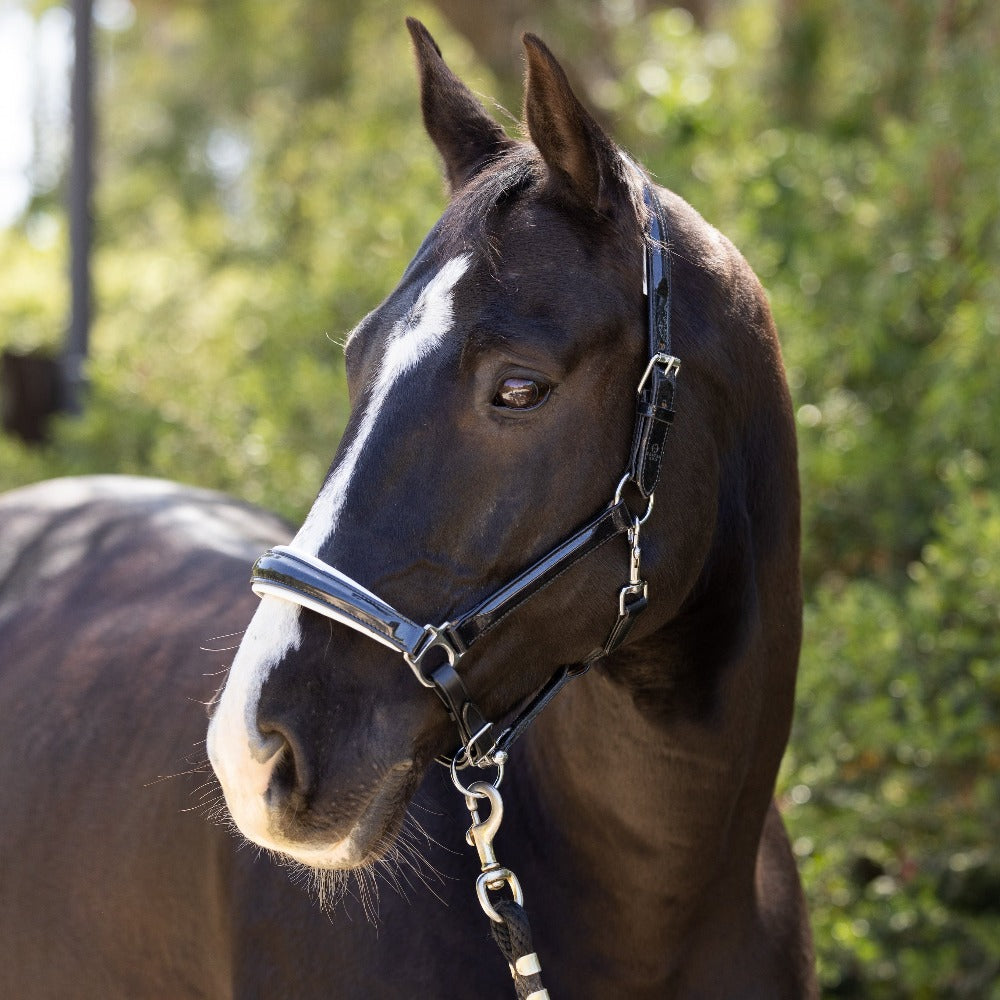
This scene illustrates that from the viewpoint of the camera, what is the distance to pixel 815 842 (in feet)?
11.7

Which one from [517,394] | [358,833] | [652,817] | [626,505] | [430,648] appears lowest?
[652,817]

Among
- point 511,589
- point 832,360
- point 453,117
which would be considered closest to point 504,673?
point 511,589

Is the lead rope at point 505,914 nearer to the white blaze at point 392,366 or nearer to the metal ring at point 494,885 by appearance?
the metal ring at point 494,885

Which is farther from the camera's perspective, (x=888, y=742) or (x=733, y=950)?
(x=888, y=742)

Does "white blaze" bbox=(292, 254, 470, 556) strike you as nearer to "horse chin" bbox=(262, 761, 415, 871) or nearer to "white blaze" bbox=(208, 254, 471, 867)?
"white blaze" bbox=(208, 254, 471, 867)

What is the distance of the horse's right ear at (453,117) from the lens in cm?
220

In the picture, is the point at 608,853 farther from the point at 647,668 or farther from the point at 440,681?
the point at 440,681

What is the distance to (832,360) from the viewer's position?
474 cm

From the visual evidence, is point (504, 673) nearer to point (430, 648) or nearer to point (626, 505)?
point (430, 648)

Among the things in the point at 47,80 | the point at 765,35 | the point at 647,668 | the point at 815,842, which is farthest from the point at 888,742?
the point at 47,80

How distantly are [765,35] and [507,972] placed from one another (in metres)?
6.42

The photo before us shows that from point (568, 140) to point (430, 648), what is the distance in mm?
766

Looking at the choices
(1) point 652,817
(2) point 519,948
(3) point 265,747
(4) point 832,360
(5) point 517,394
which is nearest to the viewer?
(3) point 265,747

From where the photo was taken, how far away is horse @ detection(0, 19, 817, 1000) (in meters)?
1.68
